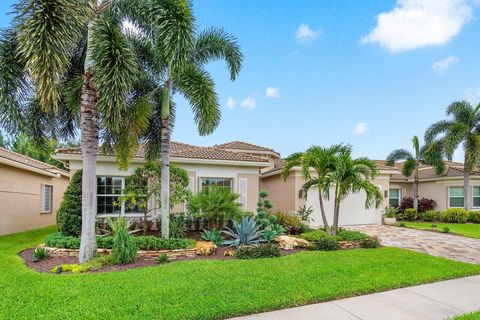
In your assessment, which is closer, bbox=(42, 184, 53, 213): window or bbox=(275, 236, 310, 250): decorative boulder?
bbox=(275, 236, 310, 250): decorative boulder

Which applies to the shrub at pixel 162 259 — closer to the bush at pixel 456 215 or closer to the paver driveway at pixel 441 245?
the paver driveway at pixel 441 245

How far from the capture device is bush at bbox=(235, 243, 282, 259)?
8.78 meters

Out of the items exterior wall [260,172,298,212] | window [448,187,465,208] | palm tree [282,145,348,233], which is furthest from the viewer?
window [448,187,465,208]

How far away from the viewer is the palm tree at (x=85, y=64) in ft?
21.7

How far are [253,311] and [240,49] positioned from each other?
364 inches

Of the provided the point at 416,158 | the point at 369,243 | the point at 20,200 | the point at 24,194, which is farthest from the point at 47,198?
the point at 416,158

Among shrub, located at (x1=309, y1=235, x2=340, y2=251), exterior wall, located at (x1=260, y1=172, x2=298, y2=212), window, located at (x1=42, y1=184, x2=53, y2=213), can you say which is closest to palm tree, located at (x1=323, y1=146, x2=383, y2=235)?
shrub, located at (x1=309, y1=235, x2=340, y2=251)

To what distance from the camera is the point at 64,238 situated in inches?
373

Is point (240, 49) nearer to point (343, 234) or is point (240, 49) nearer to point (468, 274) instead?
point (343, 234)

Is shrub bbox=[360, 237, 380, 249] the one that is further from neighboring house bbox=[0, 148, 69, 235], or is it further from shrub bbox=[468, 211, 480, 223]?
neighboring house bbox=[0, 148, 69, 235]

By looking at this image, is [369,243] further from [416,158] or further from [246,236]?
[416,158]

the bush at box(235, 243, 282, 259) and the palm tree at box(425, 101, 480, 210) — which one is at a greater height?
the palm tree at box(425, 101, 480, 210)

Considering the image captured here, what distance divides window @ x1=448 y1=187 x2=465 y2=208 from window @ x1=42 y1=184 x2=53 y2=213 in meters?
29.4

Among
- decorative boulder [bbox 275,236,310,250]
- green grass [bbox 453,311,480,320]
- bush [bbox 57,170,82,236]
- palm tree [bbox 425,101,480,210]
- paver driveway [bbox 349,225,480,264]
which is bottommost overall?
paver driveway [bbox 349,225,480,264]
